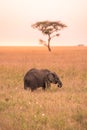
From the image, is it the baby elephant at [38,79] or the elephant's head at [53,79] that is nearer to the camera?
the baby elephant at [38,79]

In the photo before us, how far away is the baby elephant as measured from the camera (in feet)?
46.4

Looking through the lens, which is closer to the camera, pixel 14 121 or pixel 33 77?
pixel 14 121

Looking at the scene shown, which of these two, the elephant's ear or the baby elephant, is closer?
the baby elephant

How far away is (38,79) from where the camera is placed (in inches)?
563

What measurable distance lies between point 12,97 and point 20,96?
0.86 feet

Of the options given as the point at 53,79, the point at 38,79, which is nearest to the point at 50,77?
the point at 53,79

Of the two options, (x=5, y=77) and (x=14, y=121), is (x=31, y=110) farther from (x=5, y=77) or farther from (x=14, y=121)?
(x=5, y=77)

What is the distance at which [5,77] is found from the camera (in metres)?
18.2

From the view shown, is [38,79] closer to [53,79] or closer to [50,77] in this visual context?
[50,77]

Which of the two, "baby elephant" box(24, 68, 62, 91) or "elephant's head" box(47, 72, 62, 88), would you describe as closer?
"baby elephant" box(24, 68, 62, 91)

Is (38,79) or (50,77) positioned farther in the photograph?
(50,77)

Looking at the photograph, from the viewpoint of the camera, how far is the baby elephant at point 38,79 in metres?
14.1

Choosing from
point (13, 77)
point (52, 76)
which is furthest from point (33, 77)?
point (13, 77)

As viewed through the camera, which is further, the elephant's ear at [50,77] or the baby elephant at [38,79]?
the elephant's ear at [50,77]
